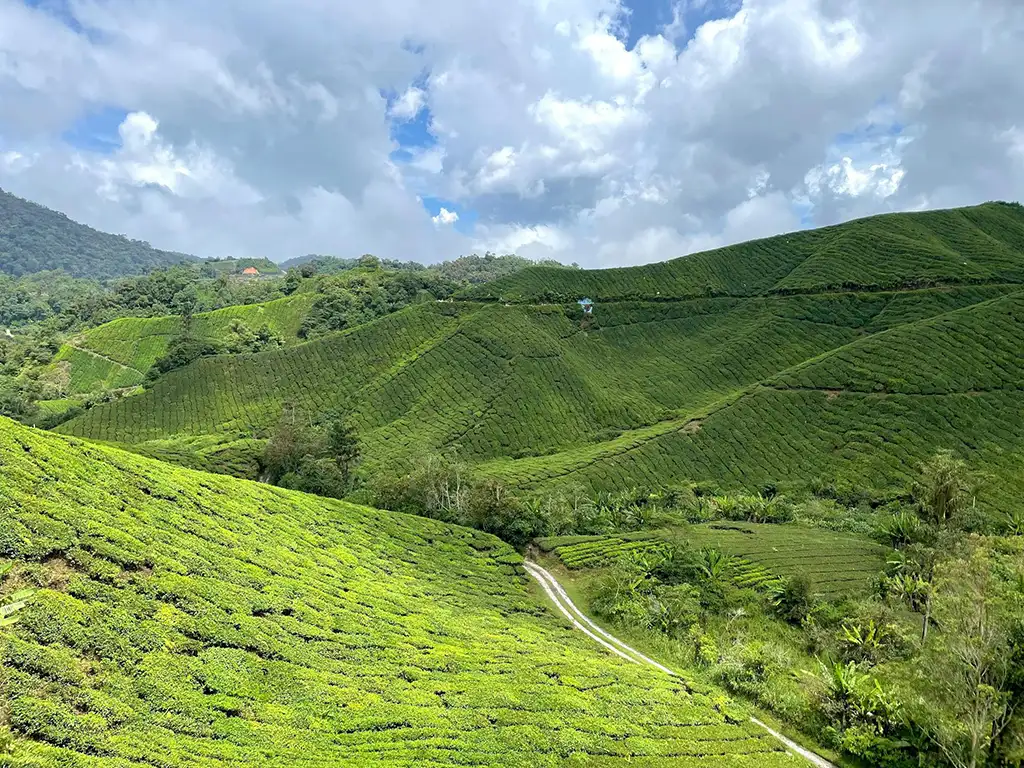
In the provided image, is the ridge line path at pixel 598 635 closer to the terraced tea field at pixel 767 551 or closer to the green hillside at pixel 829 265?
the terraced tea field at pixel 767 551

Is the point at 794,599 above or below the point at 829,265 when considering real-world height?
below

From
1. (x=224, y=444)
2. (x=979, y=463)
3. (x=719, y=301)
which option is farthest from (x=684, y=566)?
(x=719, y=301)

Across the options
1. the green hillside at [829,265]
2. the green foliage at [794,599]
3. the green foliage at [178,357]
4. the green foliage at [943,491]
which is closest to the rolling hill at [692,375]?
the green hillside at [829,265]

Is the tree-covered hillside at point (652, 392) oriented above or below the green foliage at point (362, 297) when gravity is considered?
below

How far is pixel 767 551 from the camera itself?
177 ft

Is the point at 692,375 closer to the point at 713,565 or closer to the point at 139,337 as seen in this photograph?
the point at 713,565

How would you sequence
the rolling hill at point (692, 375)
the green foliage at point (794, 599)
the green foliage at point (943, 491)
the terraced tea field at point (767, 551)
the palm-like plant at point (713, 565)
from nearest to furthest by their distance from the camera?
the green foliage at point (794, 599), the green foliage at point (943, 491), the palm-like plant at point (713, 565), the terraced tea field at point (767, 551), the rolling hill at point (692, 375)

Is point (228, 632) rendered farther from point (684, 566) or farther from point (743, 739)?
point (684, 566)

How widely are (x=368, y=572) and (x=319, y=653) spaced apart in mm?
12303

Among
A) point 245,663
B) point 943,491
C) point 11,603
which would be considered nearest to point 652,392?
point 943,491

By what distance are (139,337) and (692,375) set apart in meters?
146

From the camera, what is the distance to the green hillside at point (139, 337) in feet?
478

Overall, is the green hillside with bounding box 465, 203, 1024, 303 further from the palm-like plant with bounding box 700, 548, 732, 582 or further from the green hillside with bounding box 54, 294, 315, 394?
the palm-like plant with bounding box 700, 548, 732, 582

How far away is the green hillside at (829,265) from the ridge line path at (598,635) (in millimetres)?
106416
